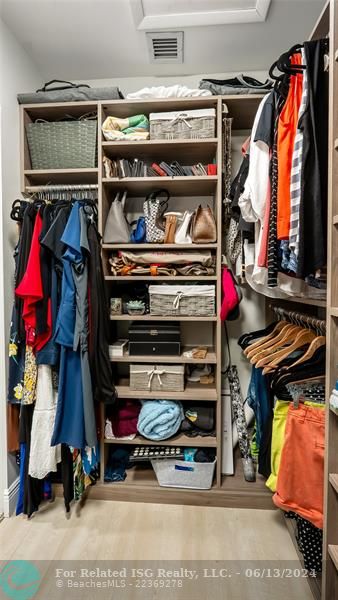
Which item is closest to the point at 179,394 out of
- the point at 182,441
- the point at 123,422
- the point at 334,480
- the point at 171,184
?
the point at 182,441

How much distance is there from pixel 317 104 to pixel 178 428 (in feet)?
5.35

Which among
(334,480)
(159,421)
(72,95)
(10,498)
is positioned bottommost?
(10,498)

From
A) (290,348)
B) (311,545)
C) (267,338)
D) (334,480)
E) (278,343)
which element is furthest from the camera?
(267,338)

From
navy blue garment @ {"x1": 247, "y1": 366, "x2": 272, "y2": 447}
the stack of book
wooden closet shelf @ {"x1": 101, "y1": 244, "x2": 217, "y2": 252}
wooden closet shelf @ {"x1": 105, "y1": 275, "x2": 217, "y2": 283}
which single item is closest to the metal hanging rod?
navy blue garment @ {"x1": 247, "y1": 366, "x2": 272, "y2": 447}

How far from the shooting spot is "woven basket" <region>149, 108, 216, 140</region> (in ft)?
5.55

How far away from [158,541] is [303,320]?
50.4 inches

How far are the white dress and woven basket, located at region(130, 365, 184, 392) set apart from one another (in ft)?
1.52

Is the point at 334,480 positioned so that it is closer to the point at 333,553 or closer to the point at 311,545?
the point at 333,553

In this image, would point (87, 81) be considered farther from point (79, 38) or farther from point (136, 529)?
point (136, 529)

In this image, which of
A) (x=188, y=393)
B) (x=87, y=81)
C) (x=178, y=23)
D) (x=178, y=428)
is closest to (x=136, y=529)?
(x=178, y=428)

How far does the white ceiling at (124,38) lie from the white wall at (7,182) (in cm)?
18

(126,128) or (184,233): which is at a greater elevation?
(126,128)

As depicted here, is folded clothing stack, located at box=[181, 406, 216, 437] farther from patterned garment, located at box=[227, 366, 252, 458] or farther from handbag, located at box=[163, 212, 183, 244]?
handbag, located at box=[163, 212, 183, 244]

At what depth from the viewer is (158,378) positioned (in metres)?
1.79
